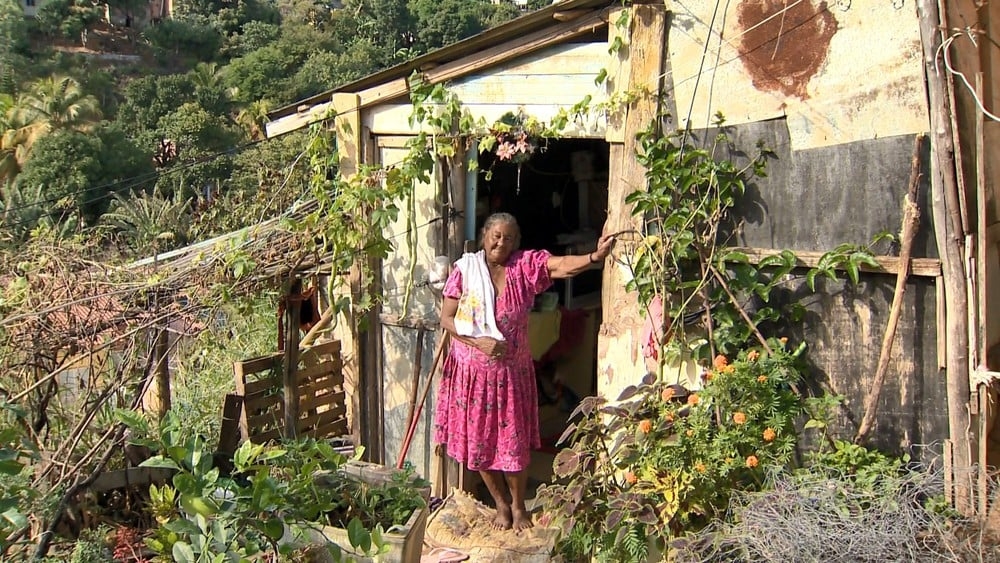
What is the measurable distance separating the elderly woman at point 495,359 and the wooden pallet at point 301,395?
926 mm

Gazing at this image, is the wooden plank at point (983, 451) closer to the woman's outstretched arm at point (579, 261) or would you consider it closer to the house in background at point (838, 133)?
the house in background at point (838, 133)

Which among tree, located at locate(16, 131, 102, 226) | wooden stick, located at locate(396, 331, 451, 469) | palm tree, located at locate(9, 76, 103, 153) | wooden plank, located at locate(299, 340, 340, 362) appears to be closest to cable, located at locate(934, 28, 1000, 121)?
wooden stick, located at locate(396, 331, 451, 469)

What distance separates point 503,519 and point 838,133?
2821mm

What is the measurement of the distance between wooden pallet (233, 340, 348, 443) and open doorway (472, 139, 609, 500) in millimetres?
1458

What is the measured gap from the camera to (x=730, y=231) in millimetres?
3949

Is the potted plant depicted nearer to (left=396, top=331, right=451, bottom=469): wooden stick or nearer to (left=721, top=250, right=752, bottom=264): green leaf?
(left=396, top=331, right=451, bottom=469): wooden stick

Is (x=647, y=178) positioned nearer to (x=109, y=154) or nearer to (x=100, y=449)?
(x=100, y=449)

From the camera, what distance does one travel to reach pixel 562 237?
663 centimetres

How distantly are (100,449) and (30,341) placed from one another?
704mm

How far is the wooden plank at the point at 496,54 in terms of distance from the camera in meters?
4.25

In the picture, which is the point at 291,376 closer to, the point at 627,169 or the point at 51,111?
the point at 627,169

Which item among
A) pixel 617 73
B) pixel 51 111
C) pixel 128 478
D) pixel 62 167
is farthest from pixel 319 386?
pixel 51 111

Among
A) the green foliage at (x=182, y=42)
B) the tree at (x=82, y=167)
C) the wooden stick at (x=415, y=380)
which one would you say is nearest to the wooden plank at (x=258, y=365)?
the wooden stick at (x=415, y=380)

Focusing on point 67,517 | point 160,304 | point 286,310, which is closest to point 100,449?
point 67,517
